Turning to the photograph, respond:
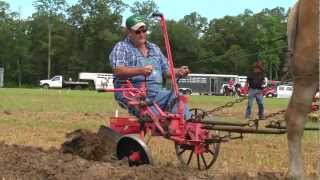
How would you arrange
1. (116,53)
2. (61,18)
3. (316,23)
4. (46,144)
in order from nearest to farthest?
(316,23)
(116,53)
(46,144)
(61,18)

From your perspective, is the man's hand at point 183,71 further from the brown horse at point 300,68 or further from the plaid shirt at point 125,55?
the brown horse at point 300,68

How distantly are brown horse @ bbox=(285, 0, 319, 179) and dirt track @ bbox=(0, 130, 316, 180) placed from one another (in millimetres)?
665

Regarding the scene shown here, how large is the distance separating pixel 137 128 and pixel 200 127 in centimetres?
86

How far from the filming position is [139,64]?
859cm

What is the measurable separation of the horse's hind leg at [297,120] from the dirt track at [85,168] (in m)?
0.63

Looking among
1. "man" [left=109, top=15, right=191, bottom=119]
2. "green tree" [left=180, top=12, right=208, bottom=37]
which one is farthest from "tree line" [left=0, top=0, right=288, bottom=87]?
"man" [left=109, top=15, right=191, bottom=119]

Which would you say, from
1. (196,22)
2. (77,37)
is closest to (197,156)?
(77,37)

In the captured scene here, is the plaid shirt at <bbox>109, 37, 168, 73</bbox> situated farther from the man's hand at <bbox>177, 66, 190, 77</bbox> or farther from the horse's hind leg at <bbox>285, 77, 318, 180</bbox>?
the horse's hind leg at <bbox>285, 77, 318, 180</bbox>

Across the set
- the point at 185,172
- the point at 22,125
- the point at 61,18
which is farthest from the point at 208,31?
the point at 185,172

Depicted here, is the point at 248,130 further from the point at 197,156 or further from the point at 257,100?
the point at 257,100

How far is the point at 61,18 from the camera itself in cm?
12500

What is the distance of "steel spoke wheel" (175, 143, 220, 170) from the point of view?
26.4 ft

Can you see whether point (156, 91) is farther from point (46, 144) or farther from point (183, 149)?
point (46, 144)

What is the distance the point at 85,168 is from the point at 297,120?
89.0 inches
